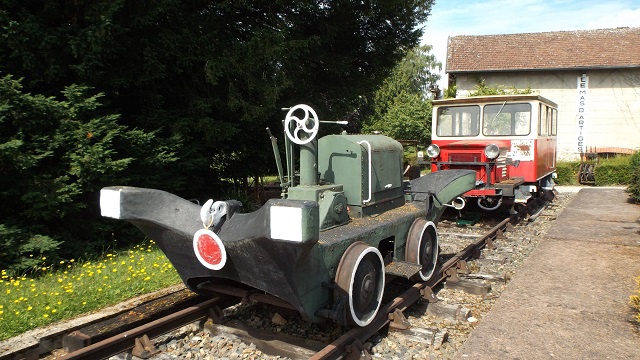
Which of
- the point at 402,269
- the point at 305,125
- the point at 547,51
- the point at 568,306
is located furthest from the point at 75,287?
the point at 547,51

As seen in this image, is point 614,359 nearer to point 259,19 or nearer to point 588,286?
point 588,286

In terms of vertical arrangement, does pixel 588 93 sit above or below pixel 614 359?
above

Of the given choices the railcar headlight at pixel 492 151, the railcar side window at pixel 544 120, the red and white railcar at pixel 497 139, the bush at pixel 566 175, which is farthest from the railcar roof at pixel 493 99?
the bush at pixel 566 175

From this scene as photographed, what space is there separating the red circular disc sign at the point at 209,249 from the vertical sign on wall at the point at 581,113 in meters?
23.6

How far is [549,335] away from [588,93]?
2237cm

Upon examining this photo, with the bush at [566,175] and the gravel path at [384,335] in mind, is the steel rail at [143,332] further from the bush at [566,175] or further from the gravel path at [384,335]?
the bush at [566,175]

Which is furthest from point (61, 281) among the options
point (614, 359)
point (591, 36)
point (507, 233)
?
point (591, 36)

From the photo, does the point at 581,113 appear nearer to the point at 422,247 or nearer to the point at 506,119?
the point at 506,119

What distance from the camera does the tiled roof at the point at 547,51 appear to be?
892 inches

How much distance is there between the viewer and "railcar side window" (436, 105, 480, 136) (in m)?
9.78

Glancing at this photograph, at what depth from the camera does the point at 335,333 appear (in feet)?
13.7

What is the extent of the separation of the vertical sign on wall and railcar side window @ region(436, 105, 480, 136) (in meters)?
16.1

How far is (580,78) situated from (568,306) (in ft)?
70.6

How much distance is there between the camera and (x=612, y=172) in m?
18.8
